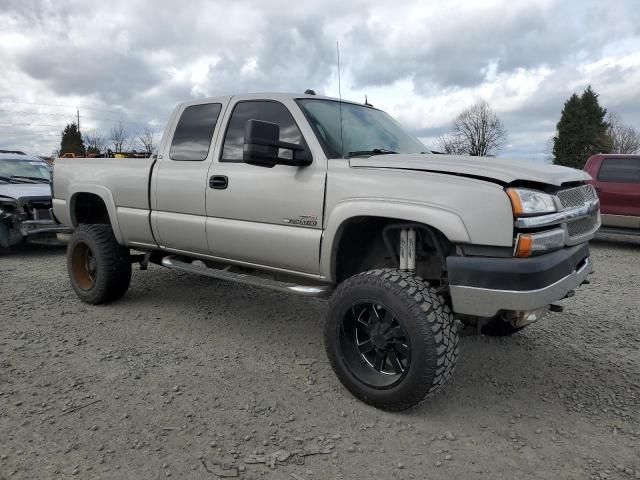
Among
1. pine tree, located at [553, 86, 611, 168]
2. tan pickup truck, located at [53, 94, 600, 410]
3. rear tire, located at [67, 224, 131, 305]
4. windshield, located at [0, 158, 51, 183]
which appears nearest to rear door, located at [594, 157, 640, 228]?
tan pickup truck, located at [53, 94, 600, 410]

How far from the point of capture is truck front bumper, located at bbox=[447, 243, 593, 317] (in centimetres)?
265

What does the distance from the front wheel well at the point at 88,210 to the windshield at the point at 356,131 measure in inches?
107

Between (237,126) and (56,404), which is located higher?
(237,126)

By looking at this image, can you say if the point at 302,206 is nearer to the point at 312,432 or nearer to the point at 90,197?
the point at 312,432

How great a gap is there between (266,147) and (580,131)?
4784 cm

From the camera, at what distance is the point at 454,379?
11.6 ft

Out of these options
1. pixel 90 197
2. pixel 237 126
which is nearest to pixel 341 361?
pixel 237 126

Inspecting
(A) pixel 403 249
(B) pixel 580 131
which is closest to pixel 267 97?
(A) pixel 403 249

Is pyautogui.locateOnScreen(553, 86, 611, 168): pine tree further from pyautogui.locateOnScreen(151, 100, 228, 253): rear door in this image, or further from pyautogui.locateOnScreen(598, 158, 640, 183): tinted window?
pyautogui.locateOnScreen(151, 100, 228, 253): rear door

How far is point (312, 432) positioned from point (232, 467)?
52 cm

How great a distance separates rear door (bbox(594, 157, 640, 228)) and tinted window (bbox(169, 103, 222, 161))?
8043mm

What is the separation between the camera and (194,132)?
4.34m

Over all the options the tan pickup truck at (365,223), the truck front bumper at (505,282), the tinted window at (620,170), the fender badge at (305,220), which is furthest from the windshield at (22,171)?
the tinted window at (620,170)

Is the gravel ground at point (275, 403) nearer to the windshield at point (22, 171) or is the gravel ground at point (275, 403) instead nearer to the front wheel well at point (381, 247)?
the front wheel well at point (381, 247)
